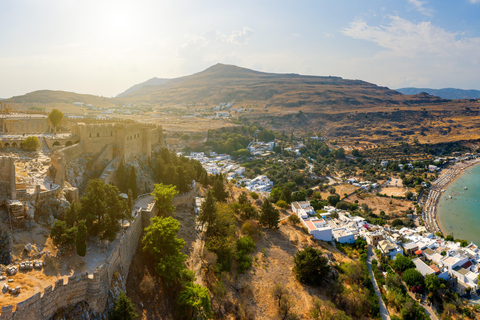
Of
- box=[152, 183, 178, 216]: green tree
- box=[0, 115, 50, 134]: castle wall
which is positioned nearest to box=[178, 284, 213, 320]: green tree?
box=[152, 183, 178, 216]: green tree

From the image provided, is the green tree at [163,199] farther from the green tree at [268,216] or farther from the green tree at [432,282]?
the green tree at [432,282]

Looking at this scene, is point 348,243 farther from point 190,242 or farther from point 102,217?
point 102,217

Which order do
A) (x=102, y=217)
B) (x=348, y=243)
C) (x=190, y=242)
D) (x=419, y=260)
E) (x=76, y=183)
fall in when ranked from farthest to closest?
(x=348, y=243) < (x=419, y=260) < (x=190, y=242) < (x=76, y=183) < (x=102, y=217)

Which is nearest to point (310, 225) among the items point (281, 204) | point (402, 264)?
point (281, 204)

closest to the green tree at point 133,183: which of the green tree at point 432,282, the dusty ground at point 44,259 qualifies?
the dusty ground at point 44,259

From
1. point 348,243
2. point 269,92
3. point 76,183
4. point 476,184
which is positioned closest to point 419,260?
point 348,243

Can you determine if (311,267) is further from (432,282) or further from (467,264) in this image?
(467,264)

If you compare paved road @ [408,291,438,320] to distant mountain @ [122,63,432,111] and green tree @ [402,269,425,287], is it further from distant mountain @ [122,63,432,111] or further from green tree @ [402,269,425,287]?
distant mountain @ [122,63,432,111]
